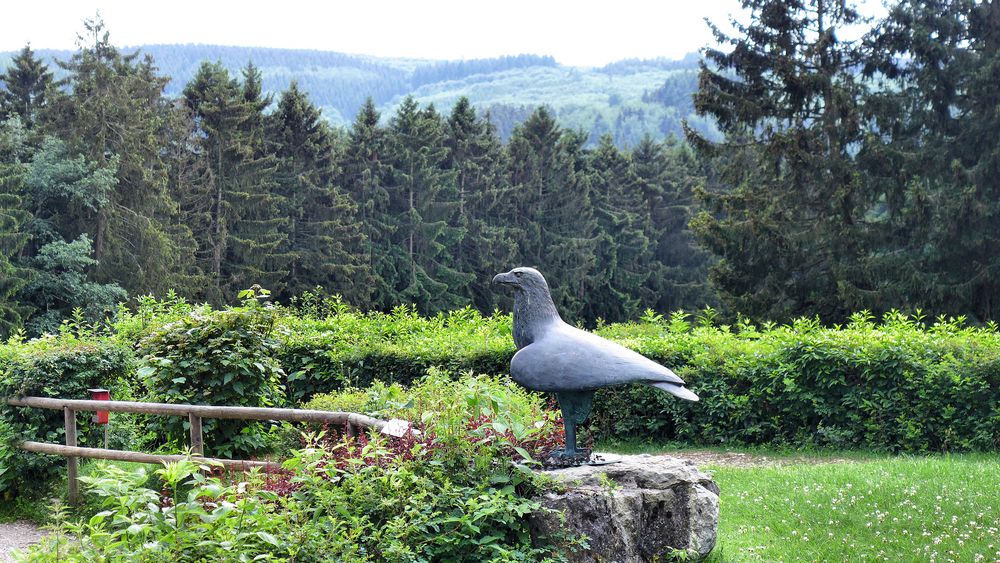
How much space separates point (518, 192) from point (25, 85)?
2390 centimetres

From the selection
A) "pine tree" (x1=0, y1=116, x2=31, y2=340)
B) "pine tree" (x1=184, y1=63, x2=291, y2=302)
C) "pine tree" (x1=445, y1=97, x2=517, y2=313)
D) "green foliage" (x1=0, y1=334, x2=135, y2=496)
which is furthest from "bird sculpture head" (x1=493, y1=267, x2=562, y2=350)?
"pine tree" (x1=445, y1=97, x2=517, y2=313)

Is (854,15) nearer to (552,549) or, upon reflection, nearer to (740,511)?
(740,511)

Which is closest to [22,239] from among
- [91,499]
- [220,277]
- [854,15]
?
[220,277]

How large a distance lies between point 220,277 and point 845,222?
2354cm

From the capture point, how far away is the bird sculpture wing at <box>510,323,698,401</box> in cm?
570

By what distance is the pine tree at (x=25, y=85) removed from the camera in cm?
3603

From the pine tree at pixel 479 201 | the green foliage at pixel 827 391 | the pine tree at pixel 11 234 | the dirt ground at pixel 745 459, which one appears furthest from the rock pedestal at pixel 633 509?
the pine tree at pixel 479 201

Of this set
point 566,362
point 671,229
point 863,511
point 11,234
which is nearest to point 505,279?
point 566,362

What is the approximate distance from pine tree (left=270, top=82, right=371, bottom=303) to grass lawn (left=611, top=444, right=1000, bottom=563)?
3223cm

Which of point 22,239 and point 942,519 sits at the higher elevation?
point 942,519

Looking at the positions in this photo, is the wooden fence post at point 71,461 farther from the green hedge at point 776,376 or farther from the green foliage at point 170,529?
the green foliage at point 170,529

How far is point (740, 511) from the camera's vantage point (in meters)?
7.93

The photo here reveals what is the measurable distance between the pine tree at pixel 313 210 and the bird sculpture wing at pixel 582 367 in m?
34.1

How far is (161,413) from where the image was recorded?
7.65 m
